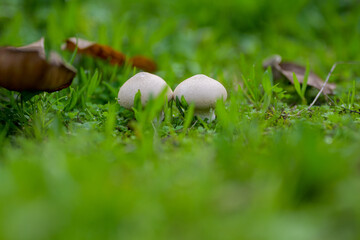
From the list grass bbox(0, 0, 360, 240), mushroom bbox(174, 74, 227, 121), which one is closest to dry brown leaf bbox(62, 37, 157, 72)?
grass bbox(0, 0, 360, 240)

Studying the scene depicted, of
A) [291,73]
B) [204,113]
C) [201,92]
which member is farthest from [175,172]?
[291,73]

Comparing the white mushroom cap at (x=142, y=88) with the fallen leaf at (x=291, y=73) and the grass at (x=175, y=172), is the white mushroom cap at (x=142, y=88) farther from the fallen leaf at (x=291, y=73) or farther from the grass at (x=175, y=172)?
the fallen leaf at (x=291, y=73)

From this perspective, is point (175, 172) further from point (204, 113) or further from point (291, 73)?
point (291, 73)

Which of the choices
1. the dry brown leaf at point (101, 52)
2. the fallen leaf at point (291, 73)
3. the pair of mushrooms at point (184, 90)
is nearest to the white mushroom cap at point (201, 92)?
the pair of mushrooms at point (184, 90)

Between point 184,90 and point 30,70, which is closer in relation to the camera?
point 30,70

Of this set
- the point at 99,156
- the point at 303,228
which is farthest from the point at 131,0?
the point at 303,228

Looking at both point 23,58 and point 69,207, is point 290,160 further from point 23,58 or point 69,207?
point 23,58
